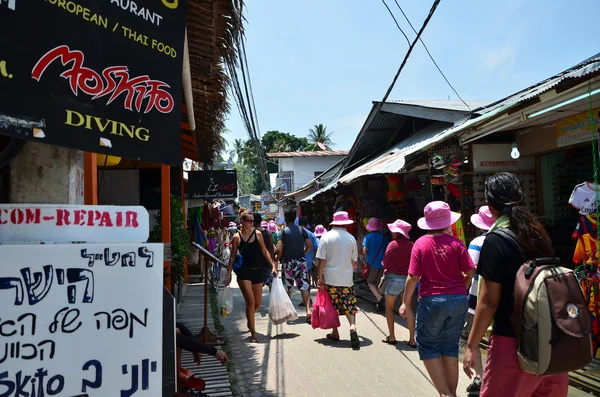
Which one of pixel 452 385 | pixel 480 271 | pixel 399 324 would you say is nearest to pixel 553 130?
pixel 399 324

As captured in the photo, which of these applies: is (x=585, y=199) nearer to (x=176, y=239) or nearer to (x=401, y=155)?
(x=401, y=155)

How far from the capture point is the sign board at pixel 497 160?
20.9 feet

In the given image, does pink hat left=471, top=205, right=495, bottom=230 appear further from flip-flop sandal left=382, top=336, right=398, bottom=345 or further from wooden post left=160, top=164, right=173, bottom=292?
wooden post left=160, top=164, right=173, bottom=292

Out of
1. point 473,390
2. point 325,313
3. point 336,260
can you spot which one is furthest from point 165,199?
point 473,390

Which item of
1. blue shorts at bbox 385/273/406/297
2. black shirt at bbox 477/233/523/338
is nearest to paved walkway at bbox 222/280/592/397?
blue shorts at bbox 385/273/406/297

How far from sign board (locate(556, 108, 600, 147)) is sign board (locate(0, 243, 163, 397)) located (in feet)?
17.1

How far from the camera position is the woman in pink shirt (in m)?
3.55

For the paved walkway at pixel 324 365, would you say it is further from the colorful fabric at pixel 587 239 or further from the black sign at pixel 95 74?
the black sign at pixel 95 74

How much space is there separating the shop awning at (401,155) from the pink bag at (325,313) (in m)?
2.12

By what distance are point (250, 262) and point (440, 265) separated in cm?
308

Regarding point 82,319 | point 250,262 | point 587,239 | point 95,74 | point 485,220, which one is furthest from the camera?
point 250,262

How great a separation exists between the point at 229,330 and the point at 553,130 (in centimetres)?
556

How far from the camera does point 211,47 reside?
160 inches

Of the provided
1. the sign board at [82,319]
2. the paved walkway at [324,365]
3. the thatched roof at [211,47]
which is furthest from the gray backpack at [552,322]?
the thatched roof at [211,47]
